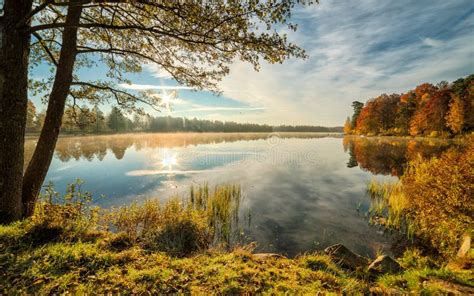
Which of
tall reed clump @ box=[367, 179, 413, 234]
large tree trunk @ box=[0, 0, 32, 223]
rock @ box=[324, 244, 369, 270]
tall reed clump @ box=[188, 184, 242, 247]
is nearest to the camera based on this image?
large tree trunk @ box=[0, 0, 32, 223]

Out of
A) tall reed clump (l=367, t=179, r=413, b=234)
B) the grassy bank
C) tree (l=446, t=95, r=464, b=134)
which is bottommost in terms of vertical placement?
tall reed clump (l=367, t=179, r=413, b=234)

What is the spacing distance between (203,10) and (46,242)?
6250mm

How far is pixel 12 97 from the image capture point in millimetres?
4727

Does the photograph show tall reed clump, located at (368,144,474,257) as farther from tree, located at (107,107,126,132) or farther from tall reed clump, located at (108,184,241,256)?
tree, located at (107,107,126,132)

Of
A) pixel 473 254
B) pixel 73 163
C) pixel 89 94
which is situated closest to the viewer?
pixel 473 254

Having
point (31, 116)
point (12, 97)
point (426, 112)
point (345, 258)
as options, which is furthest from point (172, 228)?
point (31, 116)

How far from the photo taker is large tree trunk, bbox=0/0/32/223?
15.1ft

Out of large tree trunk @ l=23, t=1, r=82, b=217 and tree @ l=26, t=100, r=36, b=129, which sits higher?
tree @ l=26, t=100, r=36, b=129

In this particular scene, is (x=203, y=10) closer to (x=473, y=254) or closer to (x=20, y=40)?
(x=20, y=40)

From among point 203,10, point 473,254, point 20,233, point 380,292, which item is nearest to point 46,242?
point 20,233

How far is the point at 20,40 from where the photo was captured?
4.76m

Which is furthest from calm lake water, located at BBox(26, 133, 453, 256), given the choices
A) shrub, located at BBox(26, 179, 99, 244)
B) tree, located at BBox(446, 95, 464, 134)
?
tree, located at BBox(446, 95, 464, 134)

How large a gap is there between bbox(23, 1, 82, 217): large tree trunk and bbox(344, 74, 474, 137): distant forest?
203 ft

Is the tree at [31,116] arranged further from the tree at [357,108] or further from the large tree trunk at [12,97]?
the tree at [357,108]
